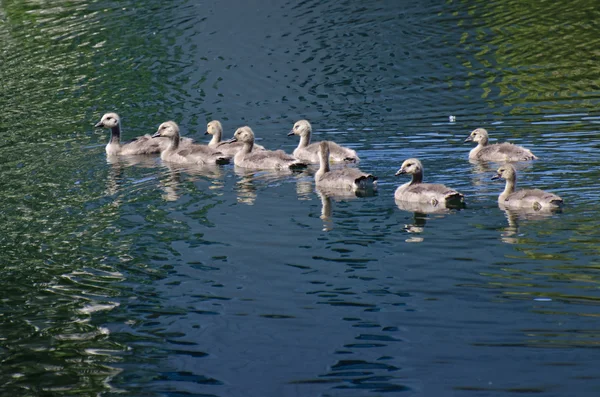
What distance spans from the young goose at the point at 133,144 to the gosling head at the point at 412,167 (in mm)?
6958

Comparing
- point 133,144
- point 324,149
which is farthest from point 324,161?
point 133,144

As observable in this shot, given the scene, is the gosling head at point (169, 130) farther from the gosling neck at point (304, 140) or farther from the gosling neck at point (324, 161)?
the gosling neck at point (324, 161)

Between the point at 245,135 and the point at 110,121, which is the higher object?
the point at 110,121

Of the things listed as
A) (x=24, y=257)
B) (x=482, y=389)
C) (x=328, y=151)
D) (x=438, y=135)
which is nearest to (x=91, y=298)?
(x=24, y=257)

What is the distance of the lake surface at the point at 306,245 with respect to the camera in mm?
10883

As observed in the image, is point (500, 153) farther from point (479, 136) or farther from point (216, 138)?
point (216, 138)

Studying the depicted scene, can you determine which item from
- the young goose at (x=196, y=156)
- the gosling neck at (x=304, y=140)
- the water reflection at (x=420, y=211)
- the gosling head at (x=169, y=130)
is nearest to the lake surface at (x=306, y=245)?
the water reflection at (x=420, y=211)

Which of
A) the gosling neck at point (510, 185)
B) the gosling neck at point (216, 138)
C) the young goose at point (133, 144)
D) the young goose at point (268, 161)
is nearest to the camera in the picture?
the gosling neck at point (510, 185)

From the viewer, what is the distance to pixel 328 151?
785 inches

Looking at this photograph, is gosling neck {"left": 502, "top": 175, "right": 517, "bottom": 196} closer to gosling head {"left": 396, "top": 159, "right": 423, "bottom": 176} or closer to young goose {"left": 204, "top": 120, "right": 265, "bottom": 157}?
gosling head {"left": 396, "top": 159, "right": 423, "bottom": 176}

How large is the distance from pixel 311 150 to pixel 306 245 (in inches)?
269

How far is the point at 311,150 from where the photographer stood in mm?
21719

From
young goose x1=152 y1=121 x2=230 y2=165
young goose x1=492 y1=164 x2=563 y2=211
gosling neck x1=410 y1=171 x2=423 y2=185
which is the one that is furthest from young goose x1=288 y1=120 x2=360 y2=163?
young goose x1=492 y1=164 x2=563 y2=211

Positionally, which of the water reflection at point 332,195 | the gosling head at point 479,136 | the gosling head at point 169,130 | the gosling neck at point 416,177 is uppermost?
the gosling head at point 169,130
